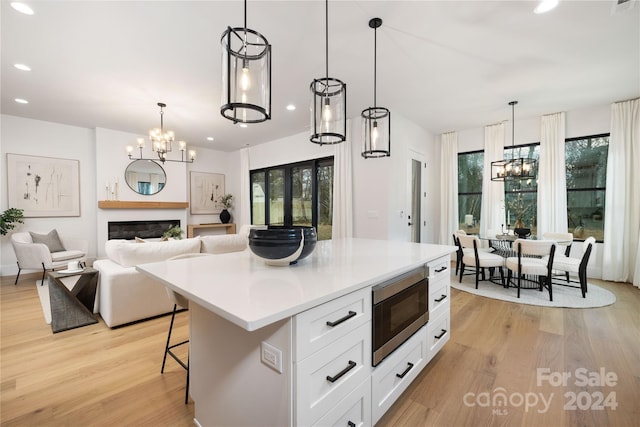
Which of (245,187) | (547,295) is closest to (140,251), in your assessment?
(245,187)

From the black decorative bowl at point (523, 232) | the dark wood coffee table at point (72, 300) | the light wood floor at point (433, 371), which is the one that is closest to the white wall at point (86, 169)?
the light wood floor at point (433, 371)

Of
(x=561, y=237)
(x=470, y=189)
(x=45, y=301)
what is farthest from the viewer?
(x=470, y=189)

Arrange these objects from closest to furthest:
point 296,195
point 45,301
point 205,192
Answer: point 45,301
point 296,195
point 205,192

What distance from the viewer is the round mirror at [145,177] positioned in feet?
19.2

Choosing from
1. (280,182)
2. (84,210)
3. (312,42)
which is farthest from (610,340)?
(84,210)

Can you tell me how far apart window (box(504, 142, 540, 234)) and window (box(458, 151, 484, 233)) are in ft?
1.64

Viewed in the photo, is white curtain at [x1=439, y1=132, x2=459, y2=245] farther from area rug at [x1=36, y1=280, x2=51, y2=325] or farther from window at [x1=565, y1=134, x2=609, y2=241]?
area rug at [x1=36, y1=280, x2=51, y2=325]

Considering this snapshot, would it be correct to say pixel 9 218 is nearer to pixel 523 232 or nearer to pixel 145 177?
pixel 145 177

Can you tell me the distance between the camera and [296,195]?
617cm

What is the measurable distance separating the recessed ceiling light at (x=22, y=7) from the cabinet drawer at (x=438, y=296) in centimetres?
382

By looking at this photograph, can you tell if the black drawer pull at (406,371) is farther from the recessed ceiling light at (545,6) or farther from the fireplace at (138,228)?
the fireplace at (138,228)

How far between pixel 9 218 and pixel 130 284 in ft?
12.1

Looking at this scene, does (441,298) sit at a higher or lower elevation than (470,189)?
lower

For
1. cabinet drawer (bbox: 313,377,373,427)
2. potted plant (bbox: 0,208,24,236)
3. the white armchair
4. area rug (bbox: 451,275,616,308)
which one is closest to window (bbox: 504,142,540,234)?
area rug (bbox: 451,275,616,308)
